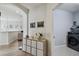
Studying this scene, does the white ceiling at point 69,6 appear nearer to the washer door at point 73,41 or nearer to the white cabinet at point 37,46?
the washer door at point 73,41

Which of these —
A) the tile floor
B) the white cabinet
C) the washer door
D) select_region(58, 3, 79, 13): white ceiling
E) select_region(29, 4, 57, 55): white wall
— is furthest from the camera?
the washer door

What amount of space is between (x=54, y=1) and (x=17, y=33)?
313cm

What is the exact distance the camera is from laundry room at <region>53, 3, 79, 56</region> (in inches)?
107

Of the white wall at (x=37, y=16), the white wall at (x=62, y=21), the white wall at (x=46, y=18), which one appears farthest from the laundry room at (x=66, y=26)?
the white wall at (x=37, y=16)

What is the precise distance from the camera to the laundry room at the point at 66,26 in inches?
107

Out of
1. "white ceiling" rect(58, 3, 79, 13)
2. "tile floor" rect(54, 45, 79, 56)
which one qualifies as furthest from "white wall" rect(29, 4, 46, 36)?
"tile floor" rect(54, 45, 79, 56)

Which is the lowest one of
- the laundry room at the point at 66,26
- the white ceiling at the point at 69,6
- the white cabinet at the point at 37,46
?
the white cabinet at the point at 37,46

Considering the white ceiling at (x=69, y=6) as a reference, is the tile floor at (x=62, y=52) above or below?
below

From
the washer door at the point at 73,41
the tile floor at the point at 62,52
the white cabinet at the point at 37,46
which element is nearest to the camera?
the tile floor at the point at 62,52

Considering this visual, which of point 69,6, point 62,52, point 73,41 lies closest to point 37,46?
point 62,52

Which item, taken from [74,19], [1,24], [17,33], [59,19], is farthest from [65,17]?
[17,33]

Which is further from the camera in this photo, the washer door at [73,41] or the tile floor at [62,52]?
the washer door at [73,41]

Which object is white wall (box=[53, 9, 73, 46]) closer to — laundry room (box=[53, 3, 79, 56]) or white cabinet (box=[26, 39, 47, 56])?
laundry room (box=[53, 3, 79, 56])

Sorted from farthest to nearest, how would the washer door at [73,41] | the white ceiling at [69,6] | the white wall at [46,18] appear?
the washer door at [73,41] → the white wall at [46,18] → the white ceiling at [69,6]
